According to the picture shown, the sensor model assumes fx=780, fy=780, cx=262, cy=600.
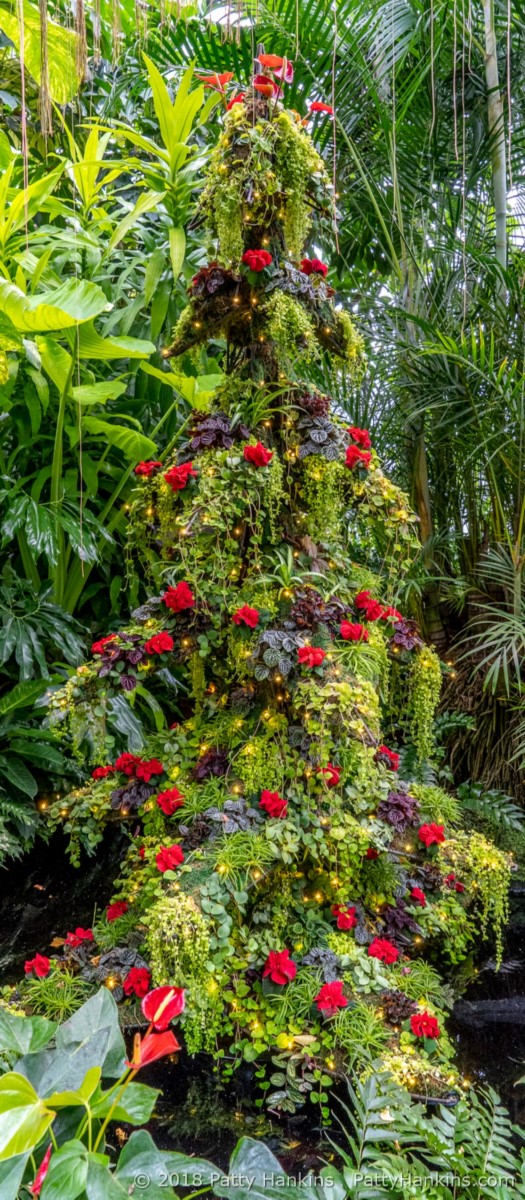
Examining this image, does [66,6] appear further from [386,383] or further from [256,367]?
[386,383]

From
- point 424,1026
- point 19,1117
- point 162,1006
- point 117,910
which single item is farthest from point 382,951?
point 19,1117

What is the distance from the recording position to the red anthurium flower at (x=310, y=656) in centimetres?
185

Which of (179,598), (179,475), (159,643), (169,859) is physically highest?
(179,475)

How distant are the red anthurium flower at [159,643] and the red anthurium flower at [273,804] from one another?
431 mm

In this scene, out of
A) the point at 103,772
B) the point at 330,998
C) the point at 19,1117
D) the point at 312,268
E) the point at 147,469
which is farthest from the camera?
the point at 103,772

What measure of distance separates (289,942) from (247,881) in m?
0.29

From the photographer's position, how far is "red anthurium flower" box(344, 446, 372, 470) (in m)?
2.07

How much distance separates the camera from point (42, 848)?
3217 mm

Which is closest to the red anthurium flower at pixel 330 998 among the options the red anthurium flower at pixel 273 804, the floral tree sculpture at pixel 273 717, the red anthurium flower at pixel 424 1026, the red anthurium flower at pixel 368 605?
the floral tree sculpture at pixel 273 717

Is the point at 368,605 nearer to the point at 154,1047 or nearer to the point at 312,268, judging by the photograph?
the point at 312,268

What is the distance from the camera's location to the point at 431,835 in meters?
2.16

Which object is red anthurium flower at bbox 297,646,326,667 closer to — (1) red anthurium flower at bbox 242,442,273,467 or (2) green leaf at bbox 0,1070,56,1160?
(1) red anthurium flower at bbox 242,442,273,467

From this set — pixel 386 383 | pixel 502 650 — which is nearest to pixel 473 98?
pixel 386 383

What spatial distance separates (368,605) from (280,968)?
3.03ft
